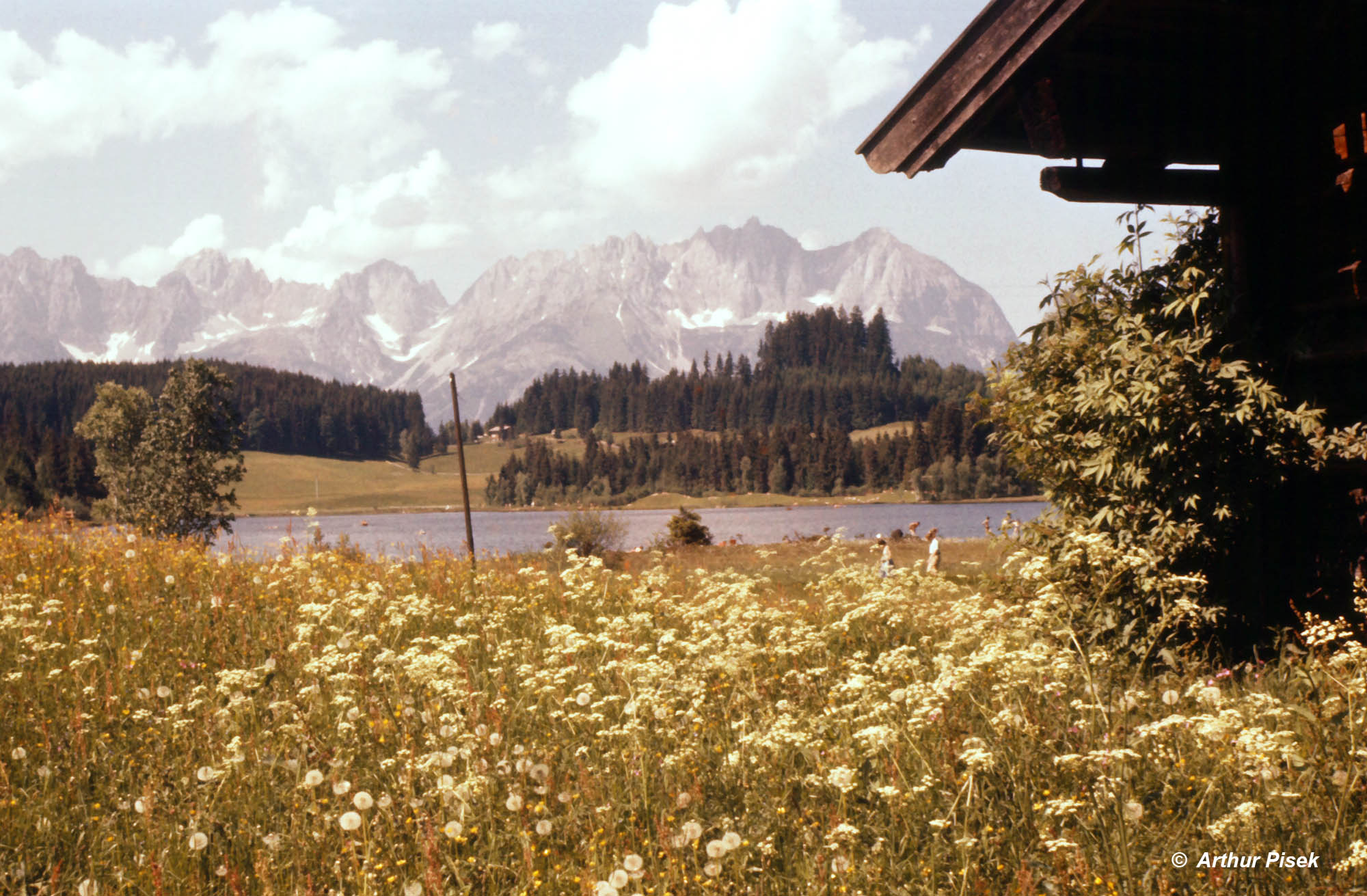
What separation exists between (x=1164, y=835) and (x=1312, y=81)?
5.88 meters

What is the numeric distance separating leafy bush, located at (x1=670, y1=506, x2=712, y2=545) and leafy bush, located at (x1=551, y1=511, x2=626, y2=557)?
10.9ft

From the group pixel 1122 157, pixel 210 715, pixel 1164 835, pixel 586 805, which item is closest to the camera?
pixel 1164 835

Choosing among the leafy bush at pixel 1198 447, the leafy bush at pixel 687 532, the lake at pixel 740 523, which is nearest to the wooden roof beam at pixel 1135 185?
the leafy bush at pixel 1198 447

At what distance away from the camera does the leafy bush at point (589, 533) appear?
4316cm

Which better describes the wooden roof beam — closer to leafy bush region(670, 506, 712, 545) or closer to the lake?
leafy bush region(670, 506, 712, 545)

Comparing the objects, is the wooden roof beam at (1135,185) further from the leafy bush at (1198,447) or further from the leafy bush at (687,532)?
the leafy bush at (687,532)

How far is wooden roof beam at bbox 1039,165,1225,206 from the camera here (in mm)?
6664

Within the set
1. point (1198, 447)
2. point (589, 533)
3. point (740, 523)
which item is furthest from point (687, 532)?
point (740, 523)

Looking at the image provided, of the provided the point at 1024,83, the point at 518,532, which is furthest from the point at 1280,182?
the point at 518,532

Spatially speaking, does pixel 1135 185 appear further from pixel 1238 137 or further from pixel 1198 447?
pixel 1198 447

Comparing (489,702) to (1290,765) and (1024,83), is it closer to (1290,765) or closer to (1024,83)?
(1290,765)

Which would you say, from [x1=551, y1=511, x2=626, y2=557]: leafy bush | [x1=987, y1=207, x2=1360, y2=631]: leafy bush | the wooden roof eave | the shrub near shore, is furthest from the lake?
the shrub near shore

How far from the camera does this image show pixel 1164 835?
3.57 meters

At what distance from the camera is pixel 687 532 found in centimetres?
4959
